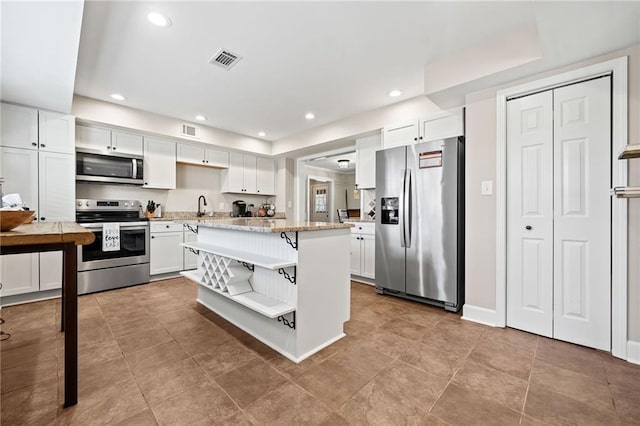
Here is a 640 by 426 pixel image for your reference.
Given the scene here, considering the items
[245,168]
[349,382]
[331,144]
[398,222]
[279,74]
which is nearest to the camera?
[349,382]

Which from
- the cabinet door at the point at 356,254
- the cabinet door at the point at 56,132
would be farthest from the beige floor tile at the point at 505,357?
the cabinet door at the point at 56,132

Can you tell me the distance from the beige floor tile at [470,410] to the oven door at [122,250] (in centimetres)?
401

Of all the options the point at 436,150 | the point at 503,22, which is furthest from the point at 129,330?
the point at 503,22

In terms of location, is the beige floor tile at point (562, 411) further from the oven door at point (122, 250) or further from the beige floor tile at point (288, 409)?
the oven door at point (122, 250)

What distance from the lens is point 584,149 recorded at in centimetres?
212

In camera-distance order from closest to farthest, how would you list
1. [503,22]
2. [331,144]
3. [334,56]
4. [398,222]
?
[503,22]
[334,56]
[398,222]
[331,144]

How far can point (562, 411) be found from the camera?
142cm

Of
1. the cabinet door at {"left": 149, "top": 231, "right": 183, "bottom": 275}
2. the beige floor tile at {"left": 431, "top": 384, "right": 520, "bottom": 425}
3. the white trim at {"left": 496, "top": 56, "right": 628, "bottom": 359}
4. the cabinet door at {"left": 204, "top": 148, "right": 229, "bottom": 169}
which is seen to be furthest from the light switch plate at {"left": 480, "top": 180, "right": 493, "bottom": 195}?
the cabinet door at {"left": 204, "top": 148, "right": 229, "bottom": 169}

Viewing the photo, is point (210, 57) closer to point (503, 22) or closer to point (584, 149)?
point (503, 22)

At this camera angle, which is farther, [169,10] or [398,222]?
[398,222]

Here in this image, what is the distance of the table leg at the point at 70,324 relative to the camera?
4.50ft

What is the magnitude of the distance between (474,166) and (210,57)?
2.72m

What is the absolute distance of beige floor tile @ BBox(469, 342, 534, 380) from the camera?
179cm

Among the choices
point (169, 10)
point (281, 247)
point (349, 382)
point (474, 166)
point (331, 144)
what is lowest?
point (349, 382)
